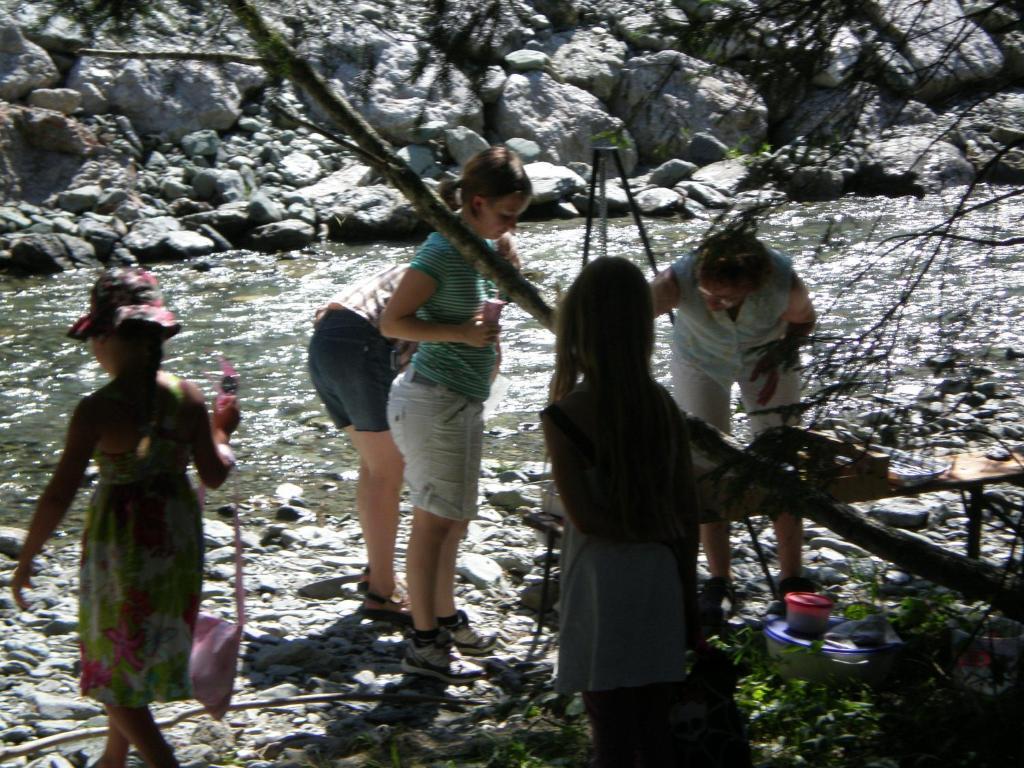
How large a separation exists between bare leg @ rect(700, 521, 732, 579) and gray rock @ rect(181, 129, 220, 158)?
45.2ft

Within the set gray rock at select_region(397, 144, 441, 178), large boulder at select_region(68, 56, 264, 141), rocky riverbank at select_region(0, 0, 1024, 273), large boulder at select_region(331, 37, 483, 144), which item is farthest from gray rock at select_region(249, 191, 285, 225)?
large boulder at select_region(68, 56, 264, 141)

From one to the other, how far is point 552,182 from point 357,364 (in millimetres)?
13310

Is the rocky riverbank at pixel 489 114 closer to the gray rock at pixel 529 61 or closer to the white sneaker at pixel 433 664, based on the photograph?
the gray rock at pixel 529 61

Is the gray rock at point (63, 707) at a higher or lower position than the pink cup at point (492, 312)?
lower

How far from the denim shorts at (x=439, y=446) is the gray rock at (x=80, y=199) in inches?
487

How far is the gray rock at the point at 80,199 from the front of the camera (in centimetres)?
1598

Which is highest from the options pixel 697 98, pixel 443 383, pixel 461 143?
pixel 697 98

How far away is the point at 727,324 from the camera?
16.4 ft

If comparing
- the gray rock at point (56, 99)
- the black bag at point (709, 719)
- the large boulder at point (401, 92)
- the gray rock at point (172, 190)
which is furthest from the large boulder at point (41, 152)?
the black bag at point (709, 719)

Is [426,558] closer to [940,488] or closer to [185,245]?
[940,488]

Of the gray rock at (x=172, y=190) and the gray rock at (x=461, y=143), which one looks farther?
the gray rock at (x=461, y=143)

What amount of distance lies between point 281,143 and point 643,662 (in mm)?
16241

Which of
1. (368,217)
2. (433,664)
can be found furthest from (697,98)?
(368,217)

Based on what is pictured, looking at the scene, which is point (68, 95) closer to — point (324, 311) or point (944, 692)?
point (324, 311)
